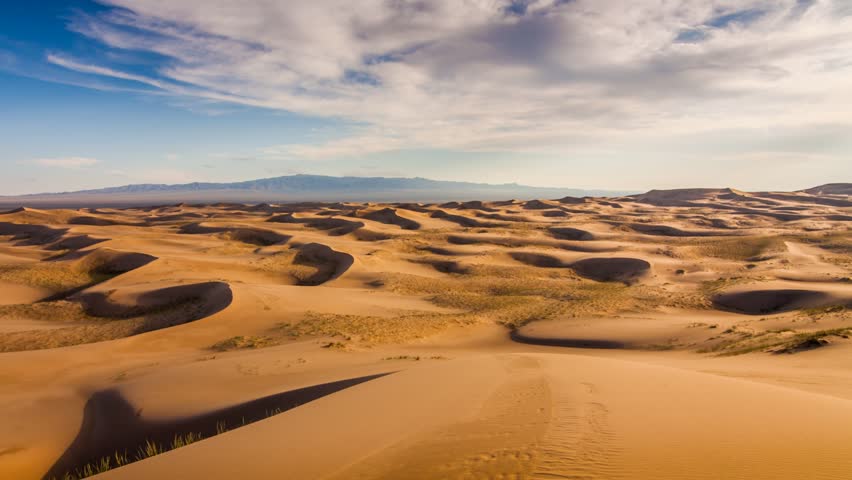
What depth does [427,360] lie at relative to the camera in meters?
11.3

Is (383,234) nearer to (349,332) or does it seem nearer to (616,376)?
(349,332)

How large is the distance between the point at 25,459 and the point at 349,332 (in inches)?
343

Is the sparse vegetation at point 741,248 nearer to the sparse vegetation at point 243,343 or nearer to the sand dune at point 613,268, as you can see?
the sand dune at point 613,268

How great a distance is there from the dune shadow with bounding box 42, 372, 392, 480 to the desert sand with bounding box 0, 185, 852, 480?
5 centimetres

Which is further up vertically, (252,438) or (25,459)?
(252,438)

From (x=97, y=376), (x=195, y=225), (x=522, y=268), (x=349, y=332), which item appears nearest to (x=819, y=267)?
(x=522, y=268)

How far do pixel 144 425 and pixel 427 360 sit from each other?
20.5 ft

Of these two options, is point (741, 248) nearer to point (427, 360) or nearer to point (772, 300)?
point (772, 300)

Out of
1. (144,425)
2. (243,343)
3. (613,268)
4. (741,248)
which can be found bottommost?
(243,343)

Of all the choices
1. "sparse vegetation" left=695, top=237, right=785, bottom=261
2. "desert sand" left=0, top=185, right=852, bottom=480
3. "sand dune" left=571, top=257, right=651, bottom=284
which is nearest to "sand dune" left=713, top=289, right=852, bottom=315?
"desert sand" left=0, top=185, right=852, bottom=480

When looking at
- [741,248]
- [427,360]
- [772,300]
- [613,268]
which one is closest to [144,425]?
[427,360]

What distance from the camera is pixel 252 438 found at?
5.69m

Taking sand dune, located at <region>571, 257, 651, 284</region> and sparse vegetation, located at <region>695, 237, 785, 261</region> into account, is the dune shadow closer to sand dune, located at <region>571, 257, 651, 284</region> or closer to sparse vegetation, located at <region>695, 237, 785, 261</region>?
sand dune, located at <region>571, 257, 651, 284</region>

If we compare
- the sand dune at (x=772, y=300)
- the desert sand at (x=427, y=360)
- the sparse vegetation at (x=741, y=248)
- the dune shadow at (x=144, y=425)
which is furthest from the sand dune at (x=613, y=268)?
the dune shadow at (x=144, y=425)
